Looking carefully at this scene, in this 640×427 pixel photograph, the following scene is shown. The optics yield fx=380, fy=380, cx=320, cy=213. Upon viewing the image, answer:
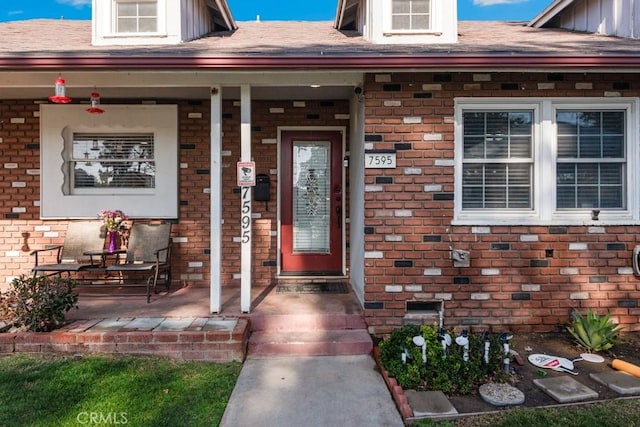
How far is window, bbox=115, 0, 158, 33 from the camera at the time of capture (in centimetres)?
496

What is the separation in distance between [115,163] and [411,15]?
4.40 meters

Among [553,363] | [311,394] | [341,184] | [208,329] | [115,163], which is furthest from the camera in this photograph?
[341,184]

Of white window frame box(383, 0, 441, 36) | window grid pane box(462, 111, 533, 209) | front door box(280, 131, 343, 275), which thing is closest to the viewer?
window grid pane box(462, 111, 533, 209)

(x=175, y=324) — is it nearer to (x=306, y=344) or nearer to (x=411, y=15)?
(x=306, y=344)

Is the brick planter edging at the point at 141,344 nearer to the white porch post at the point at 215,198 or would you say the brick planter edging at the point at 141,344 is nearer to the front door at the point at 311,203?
Answer: the white porch post at the point at 215,198

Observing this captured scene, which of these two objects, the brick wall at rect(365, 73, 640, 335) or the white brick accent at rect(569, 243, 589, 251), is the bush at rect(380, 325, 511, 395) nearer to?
the brick wall at rect(365, 73, 640, 335)

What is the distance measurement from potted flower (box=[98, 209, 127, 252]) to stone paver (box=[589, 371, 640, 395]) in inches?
212

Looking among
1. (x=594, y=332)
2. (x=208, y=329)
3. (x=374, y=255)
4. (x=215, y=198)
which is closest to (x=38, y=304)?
(x=208, y=329)

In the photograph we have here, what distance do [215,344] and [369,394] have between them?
57.5 inches

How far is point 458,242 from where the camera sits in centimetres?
402

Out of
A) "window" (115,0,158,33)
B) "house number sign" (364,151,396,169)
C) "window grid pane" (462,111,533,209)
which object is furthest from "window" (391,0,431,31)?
"window" (115,0,158,33)

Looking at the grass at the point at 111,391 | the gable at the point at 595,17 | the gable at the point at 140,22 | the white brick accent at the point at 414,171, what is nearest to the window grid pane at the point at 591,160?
the gable at the point at 595,17

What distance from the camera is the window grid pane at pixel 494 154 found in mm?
4098

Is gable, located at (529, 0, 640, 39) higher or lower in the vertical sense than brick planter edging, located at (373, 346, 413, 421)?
higher
